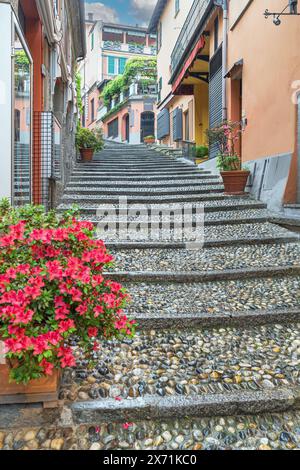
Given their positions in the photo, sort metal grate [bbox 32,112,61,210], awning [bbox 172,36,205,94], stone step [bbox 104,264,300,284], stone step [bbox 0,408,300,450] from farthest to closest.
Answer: awning [bbox 172,36,205,94]
metal grate [bbox 32,112,61,210]
stone step [bbox 104,264,300,284]
stone step [bbox 0,408,300,450]

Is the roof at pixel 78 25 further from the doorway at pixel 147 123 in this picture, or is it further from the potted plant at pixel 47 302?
the doorway at pixel 147 123

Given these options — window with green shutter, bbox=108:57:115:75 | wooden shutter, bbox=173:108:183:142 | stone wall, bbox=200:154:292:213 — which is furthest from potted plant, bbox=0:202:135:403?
window with green shutter, bbox=108:57:115:75

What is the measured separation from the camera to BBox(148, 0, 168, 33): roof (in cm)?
1795

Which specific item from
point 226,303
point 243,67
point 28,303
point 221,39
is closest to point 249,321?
point 226,303

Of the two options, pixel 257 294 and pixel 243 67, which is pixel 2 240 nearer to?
pixel 257 294

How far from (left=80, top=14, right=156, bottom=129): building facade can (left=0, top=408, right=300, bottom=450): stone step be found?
29675mm

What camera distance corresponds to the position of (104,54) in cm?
3141

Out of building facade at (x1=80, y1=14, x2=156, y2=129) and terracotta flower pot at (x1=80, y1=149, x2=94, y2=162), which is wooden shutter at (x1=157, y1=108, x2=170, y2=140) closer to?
terracotta flower pot at (x1=80, y1=149, x2=94, y2=162)

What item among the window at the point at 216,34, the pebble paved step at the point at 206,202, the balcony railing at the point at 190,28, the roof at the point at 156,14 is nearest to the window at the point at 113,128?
the roof at the point at 156,14

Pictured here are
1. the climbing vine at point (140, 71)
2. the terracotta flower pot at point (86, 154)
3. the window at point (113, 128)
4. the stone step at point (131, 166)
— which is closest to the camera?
the stone step at point (131, 166)

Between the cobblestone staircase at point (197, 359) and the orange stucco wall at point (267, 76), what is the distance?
6.57 feet

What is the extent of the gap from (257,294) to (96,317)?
191 centimetres

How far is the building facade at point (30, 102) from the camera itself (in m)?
3.41

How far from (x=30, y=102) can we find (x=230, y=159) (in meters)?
3.99
